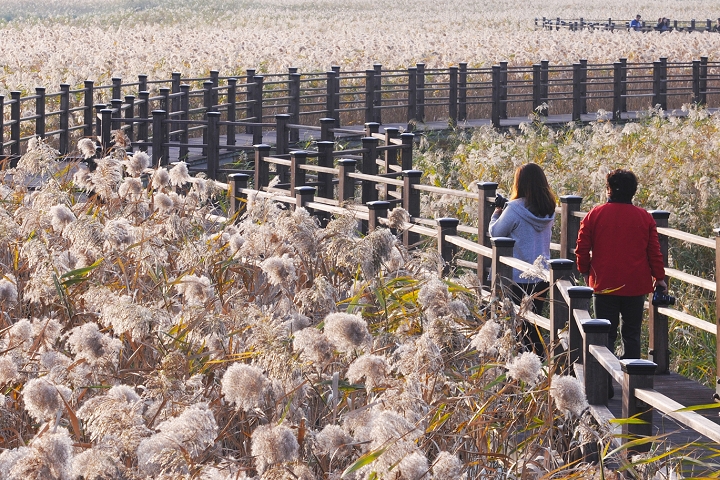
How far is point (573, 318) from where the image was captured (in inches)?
239

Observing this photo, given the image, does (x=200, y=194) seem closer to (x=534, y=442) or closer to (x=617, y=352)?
(x=617, y=352)

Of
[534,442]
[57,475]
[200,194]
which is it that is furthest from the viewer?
[200,194]

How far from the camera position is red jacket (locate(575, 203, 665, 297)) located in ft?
22.9

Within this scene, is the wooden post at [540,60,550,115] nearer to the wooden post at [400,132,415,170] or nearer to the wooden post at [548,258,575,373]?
the wooden post at [400,132,415,170]

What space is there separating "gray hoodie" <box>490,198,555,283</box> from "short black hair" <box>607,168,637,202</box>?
2.18 feet

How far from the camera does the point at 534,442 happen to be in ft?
14.3

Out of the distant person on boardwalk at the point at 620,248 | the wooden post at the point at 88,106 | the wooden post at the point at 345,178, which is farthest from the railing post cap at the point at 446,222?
the wooden post at the point at 88,106

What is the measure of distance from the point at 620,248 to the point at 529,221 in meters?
0.80

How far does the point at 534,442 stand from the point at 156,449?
1714 millimetres

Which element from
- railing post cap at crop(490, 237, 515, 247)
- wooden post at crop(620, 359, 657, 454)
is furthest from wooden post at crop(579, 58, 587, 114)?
wooden post at crop(620, 359, 657, 454)

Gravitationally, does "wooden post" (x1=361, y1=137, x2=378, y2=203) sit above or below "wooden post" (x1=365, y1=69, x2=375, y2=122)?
below

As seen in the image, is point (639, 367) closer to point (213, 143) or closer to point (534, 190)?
point (534, 190)

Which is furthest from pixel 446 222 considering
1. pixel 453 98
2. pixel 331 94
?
pixel 453 98

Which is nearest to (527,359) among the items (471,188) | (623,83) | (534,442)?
(534,442)
